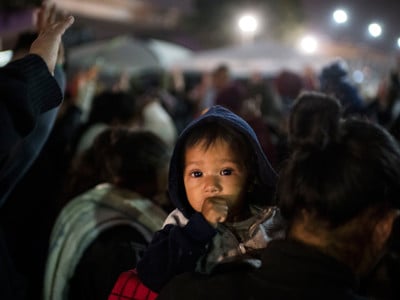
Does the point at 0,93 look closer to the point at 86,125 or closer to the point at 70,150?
the point at 70,150

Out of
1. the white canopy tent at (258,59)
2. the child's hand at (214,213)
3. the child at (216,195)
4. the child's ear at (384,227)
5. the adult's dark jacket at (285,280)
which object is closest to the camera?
the adult's dark jacket at (285,280)

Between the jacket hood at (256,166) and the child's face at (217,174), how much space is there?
0.04 m

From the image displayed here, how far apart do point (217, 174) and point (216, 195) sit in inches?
4.3

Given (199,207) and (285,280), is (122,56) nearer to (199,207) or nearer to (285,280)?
(199,207)

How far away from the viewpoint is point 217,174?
2027 millimetres

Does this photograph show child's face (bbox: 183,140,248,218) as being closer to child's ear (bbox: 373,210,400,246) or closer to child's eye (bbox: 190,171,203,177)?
child's eye (bbox: 190,171,203,177)

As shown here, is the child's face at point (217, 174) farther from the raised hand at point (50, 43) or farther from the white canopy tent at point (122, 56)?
the white canopy tent at point (122, 56)

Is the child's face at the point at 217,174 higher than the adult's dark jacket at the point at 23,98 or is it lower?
lower

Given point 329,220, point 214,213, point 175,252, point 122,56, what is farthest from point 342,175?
point 122,56

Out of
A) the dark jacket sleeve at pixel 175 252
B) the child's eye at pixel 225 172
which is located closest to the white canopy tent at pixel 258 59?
the child's eye at pixel 225 172

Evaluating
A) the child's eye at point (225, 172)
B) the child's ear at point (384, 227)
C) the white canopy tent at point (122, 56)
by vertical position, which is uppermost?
the child's ear at point (384, 227)

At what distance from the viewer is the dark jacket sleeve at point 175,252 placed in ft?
5.48

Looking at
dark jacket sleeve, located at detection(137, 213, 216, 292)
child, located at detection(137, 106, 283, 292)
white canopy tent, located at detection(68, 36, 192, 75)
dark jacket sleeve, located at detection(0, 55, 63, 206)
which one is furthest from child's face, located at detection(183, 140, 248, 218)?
white canopy tent, located at detection(68, 36, 192, 75)

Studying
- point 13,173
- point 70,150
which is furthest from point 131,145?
point 70,150
